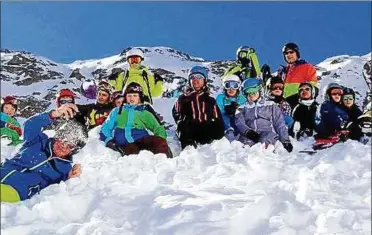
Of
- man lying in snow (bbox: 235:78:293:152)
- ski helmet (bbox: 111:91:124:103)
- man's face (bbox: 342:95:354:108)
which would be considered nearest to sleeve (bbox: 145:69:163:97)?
ski helmet (bbox: 111:91:124:103)

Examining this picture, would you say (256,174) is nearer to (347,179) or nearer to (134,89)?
(347,179)

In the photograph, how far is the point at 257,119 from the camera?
7148 mm

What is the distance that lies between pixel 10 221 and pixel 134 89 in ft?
10.1

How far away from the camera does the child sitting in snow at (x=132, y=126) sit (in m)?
6.76

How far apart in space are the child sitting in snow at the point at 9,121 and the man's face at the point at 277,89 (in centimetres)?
345

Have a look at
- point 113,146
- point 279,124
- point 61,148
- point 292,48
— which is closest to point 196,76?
point 279,124

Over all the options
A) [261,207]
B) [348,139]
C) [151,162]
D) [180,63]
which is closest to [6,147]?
[151,162]

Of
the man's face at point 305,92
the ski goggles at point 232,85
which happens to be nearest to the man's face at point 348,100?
the man's face at point 305,92

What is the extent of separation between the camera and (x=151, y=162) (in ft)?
19.3

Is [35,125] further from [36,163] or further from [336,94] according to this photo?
[336,94]

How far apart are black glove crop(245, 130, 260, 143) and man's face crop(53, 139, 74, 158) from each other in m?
2.59

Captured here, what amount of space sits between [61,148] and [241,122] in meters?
2.84

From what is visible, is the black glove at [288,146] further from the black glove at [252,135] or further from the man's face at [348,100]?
the man's face at [348,100]

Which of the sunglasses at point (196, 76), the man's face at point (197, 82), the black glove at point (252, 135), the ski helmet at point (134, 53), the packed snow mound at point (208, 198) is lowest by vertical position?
the packed snow mound at point (208, 198)
